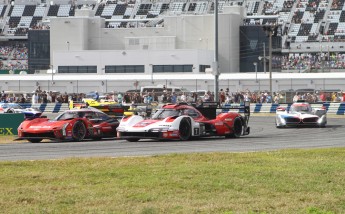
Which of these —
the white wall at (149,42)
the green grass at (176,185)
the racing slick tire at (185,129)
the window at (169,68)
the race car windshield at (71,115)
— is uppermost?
the white wall at (149,42)

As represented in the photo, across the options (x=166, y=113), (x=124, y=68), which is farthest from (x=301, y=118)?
(x=124, y=68)

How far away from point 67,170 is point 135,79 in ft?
172

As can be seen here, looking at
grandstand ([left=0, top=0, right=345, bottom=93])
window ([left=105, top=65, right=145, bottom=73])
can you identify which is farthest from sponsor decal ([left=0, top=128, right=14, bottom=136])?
window ([left=105, top=65, right=145, bottom=73])

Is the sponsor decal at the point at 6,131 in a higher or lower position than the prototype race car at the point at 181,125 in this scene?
lower

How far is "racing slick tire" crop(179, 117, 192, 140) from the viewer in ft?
80.7

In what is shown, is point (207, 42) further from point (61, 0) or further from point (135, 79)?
point (61, 0)

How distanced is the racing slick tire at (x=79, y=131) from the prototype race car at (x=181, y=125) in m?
1.05

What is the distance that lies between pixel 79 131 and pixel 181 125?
297 cm

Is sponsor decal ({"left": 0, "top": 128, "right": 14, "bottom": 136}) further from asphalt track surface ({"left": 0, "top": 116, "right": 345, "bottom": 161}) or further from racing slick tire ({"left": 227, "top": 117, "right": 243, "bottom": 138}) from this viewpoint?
racing slick tire ({"left": 227, "top": 117, "right": 243, "bottom": 138})

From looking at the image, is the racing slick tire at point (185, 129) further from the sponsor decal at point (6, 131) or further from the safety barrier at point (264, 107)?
the safety barrier at point (264, 107)

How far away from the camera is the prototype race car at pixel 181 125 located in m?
24.3

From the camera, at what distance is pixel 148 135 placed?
79.5ft

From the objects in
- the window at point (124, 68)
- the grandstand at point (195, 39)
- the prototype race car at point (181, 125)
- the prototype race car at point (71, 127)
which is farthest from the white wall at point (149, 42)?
the prototype race car at point (71, 127)

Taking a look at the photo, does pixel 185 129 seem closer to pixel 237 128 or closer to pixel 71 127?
pixel 237 128
